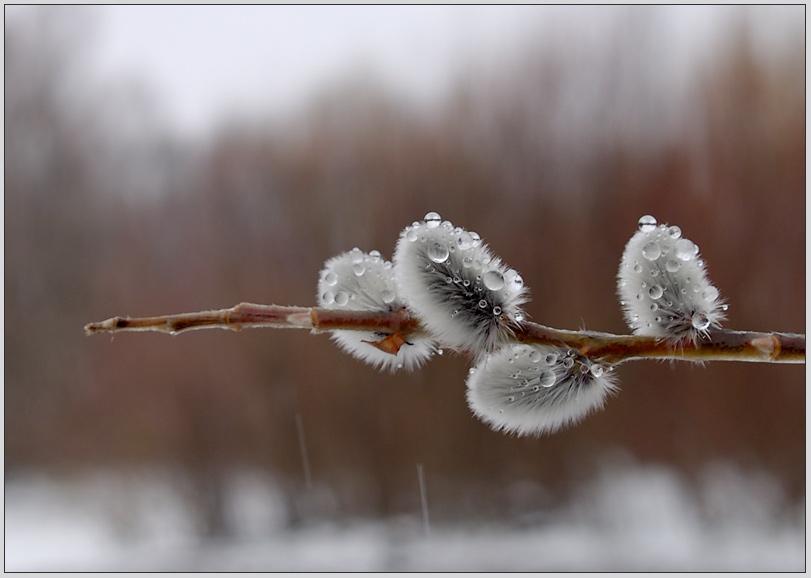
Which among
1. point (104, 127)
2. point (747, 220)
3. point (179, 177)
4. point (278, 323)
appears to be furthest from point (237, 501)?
point (278, 323)

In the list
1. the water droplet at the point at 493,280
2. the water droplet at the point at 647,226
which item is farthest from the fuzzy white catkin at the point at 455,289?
the water droplet at the point at 647,226

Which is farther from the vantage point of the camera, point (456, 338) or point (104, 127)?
point (104, 127)

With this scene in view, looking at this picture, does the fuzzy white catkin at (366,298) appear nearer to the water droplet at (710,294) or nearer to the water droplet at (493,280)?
the water droplet at (493,280)

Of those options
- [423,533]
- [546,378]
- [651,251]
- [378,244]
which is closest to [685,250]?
[651,251]

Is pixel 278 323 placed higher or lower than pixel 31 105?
lower

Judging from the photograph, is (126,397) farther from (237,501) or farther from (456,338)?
(456,338)

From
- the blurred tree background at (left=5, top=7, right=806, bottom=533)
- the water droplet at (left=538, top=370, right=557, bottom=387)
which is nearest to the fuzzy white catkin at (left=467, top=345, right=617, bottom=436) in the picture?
the water droplet at (left=538, top=370, right=557, bottom=387)
